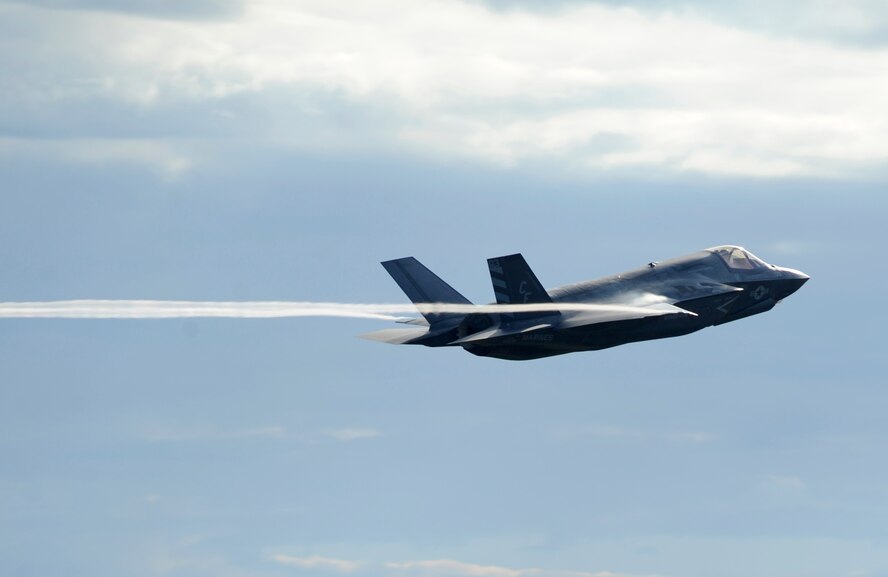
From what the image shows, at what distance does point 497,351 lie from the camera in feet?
188

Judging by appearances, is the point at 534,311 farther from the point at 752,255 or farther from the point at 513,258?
the point at 752,255

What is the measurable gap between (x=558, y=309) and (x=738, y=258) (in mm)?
13410

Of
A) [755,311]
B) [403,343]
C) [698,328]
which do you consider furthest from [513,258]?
[755,311]

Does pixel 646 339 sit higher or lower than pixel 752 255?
lower

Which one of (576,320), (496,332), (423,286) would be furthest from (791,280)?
(423,286)

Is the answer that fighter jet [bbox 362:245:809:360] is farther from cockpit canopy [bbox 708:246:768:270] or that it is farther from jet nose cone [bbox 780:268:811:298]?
jet nose cone [bbox 780:268:811:298]

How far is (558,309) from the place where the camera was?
57.6m

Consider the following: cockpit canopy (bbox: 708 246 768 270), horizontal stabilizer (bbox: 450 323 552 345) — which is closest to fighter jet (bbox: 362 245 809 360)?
horizontal stabilizer (bbox: 450 323 552 345)

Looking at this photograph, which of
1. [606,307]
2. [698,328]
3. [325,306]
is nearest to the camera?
[325,306]

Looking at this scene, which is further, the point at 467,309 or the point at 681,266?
the point at 681,266

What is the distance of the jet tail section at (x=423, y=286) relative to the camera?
58.2 m

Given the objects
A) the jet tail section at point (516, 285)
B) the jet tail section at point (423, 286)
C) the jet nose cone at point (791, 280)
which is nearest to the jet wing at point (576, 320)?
the jet tail section at point (516, 285)

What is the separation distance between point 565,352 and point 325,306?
11.1 metres

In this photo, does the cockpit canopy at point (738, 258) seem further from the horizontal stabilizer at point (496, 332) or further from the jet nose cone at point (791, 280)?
the horizontal stabilizer at point (496, 332)
